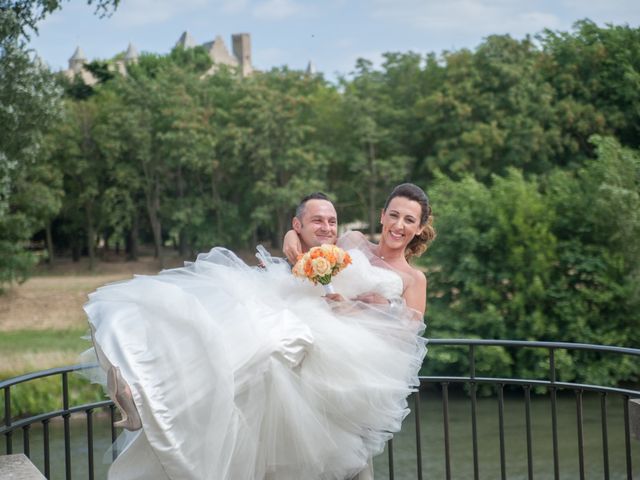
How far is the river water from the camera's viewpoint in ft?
61.0

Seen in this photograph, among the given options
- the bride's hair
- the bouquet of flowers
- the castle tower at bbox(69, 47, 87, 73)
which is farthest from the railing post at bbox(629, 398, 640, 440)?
the castle tower at bbox(69, 47, 87, 73)

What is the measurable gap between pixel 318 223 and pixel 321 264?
62 cm

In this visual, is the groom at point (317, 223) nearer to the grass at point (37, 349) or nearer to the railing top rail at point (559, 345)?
the railing top rail at point (559, 345)

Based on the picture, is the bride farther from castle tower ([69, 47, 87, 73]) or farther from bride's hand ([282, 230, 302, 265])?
castle tower ([69, 47, 87, 73])

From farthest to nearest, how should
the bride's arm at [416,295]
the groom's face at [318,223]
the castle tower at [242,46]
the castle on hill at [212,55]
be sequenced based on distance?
the castle tower at [242,46] < the castle on hill at [212,55] < the groom's face at [318,223] < the bride's arm at [416,295]

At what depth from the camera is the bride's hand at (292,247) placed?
157 inches

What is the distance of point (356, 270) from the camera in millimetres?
3844

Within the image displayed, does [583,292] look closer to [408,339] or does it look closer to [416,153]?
[416,153]

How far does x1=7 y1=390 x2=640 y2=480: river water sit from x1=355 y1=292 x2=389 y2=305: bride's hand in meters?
14.1

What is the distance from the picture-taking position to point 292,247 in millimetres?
4027

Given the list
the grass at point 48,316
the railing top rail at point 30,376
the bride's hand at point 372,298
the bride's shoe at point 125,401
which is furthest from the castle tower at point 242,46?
the bride's shoe at point 125,401

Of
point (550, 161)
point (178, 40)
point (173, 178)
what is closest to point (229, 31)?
point (178, 40)

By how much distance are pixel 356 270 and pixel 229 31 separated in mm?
60050

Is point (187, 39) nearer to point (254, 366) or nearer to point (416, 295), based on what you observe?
point (416, 295)
